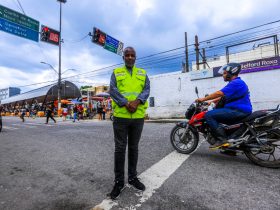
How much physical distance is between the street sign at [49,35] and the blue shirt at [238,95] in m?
16.2

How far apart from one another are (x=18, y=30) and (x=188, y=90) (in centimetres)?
1417

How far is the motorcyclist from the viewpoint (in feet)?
11.2

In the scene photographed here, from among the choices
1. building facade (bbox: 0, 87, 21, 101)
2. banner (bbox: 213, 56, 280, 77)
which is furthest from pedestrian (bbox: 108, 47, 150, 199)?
building facade (bbox: 0, 87, 21, 101)

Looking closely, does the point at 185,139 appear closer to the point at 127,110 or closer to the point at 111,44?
the point at 127,110

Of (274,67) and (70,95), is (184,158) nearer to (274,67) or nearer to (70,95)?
(274,67)

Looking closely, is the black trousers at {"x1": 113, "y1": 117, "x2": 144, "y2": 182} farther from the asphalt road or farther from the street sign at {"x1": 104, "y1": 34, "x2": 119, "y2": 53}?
the street sign at {"x1": 104, "y1": 34, "x2": 119, "y2": 53}

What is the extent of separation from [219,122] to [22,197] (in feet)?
10.7

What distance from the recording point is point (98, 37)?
15.3 m

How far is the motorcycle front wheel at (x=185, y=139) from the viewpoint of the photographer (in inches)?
161

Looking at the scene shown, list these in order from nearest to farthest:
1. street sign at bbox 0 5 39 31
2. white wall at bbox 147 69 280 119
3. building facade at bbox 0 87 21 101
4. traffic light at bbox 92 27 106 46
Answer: street sign at bbox 0 5 39 31 → white wall at bbox 147 69 280 119 → traffic light at bbox 92 27 106 46 → building facade at bbox 0 87 21 101

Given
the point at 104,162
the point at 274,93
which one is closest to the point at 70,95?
the point at 274,93

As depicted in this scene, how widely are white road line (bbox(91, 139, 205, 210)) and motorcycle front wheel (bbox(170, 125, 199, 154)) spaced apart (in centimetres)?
16

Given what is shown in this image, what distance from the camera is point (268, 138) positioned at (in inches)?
129

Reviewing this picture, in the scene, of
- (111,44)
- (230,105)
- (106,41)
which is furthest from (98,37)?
(230,105)
